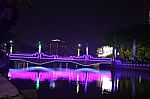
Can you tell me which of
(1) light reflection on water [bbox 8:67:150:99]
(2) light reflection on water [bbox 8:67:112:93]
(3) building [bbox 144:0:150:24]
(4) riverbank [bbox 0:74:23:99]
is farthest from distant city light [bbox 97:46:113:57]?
(4) riverbank [bbox 0:74:23:99]

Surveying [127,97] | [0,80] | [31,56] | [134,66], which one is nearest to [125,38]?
[134,66]

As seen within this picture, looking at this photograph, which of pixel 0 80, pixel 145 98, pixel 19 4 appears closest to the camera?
pixel 19 4

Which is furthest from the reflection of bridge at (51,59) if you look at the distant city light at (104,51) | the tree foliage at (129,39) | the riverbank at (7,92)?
the riverbank at (7,92)

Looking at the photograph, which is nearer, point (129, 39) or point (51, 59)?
point (129, 39)

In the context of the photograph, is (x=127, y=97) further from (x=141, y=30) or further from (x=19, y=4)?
(x=141, y=30)

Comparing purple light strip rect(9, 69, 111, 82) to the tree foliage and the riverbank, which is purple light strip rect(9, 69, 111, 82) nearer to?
the tree foliage

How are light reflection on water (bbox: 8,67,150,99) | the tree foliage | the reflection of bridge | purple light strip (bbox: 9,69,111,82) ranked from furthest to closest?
the reflection of bridge, the tree foliage, purple light strip (bbox: 9,69,111,82), light reflection on water (bbox: 8,67,150,99)

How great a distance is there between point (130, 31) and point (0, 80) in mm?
74402

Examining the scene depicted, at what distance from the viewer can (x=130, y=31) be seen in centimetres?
8794

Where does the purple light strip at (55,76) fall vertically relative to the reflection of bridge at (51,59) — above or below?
below

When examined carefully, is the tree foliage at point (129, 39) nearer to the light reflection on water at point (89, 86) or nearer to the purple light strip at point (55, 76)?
the purple light strip at point (55, 76)

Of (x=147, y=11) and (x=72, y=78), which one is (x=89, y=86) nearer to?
(x=72, y=78)

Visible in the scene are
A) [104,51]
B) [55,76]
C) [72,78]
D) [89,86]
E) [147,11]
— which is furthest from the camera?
[147,11]

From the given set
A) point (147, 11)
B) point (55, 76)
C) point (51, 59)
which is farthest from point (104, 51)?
point (55, 76)
